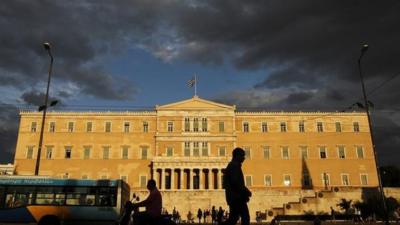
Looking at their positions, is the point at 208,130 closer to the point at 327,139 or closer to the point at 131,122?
the point at 131,122

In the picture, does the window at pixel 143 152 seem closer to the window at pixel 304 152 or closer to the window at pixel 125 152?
the window at pixel 125 152

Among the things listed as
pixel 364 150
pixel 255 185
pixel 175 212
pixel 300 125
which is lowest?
pixel 175 212

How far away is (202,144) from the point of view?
188 ft

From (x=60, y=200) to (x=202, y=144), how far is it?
36810 mm

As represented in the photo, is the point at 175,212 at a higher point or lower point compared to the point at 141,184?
lower

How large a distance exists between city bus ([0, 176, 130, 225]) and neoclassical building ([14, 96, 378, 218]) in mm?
32616

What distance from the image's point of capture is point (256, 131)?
59.6m

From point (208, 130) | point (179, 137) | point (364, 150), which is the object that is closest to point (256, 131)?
point (208, 130)

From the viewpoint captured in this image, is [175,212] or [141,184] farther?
[141,184]

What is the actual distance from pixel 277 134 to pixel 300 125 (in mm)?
3814

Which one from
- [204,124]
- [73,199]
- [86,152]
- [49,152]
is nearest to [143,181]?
[86,152]

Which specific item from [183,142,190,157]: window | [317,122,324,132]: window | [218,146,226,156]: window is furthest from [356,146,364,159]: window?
[183,142,190,157]: window

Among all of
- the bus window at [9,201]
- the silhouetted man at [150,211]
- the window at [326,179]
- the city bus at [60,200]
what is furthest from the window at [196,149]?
the silhouetted man at [150,211]

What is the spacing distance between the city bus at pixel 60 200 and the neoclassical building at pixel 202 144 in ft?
107
